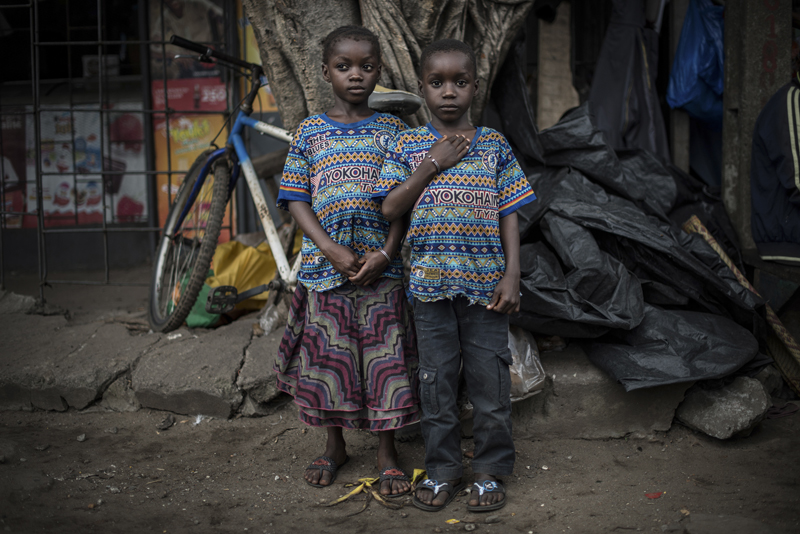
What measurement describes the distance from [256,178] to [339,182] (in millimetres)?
1377

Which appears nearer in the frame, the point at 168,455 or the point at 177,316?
the point at 168,455

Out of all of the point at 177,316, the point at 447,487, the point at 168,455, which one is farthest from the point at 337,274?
the point at 177,316

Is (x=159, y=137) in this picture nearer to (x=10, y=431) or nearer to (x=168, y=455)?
(x=10, y=431)

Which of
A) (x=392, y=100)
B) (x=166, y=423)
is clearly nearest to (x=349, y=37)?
(x=392, y=100)

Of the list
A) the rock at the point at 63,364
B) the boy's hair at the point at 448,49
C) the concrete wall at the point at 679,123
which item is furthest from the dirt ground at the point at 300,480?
the concrete wall at the point at 679,123

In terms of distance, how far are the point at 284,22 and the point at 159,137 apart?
340cm

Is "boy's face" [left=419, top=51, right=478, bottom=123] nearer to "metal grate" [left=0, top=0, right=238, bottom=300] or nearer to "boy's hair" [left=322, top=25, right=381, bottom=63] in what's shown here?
"boy's hair" [left=322, top=25, right=381, bottom=63]

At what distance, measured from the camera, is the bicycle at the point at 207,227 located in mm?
3148

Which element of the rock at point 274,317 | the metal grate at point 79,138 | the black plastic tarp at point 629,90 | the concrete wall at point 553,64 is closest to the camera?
the rock at point 274,317

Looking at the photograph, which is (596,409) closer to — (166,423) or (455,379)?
(455,379)

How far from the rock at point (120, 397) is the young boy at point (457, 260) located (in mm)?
1688

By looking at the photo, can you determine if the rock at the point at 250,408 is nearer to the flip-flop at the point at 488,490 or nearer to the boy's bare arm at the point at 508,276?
the flip-flop at the point at 488,490

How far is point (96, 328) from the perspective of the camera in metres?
3.48

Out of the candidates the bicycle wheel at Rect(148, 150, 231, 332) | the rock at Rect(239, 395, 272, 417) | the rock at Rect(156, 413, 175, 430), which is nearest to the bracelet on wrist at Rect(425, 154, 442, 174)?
the rock at Rect(239, 395, 272, 417)
